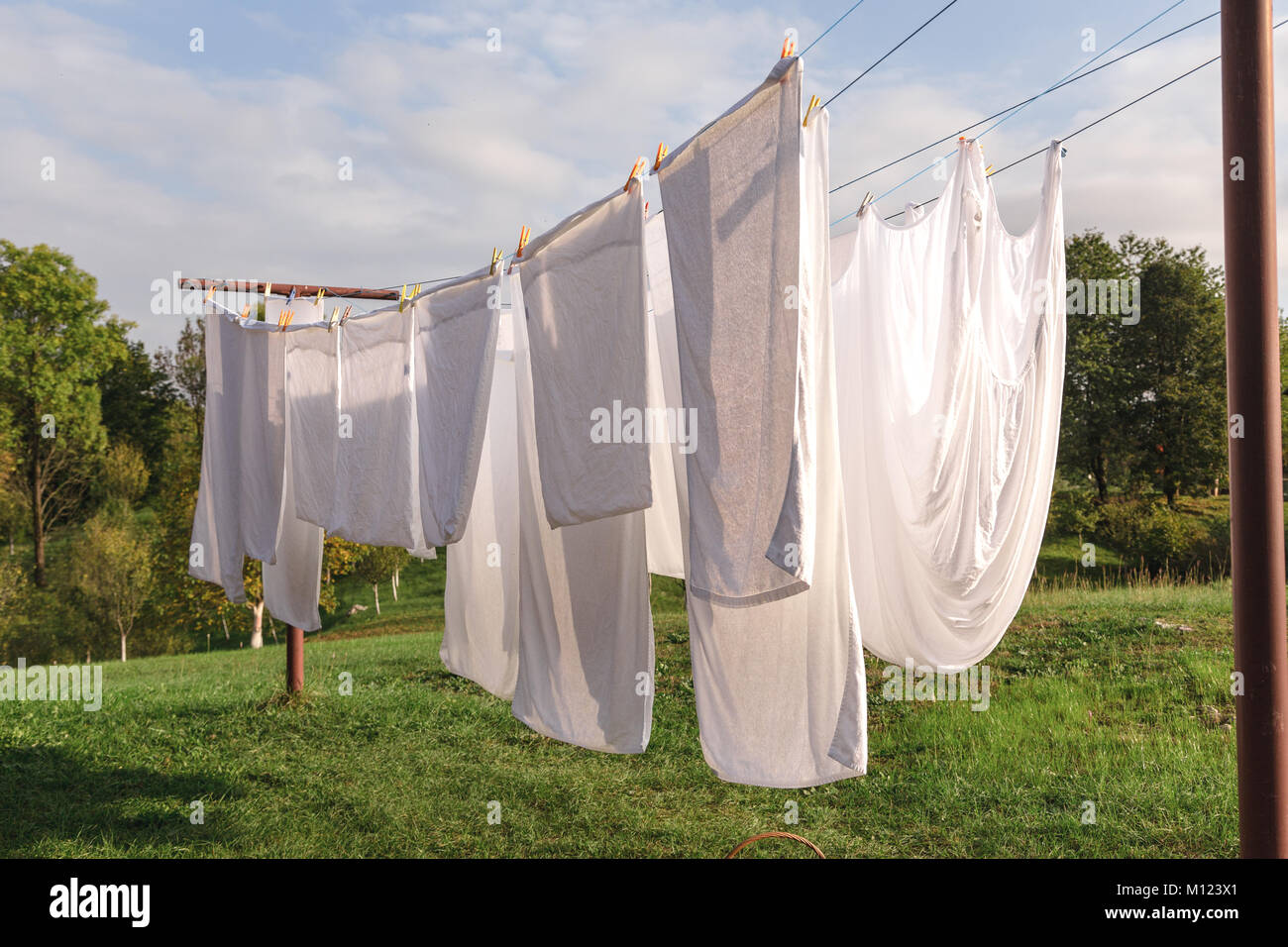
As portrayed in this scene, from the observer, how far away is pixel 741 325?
8.03 ft

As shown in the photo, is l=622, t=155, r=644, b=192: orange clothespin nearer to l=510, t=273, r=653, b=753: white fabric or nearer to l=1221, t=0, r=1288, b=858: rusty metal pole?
l=510, t=273, r=653, b=753: white fabric

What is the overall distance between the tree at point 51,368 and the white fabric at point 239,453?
1942 cm

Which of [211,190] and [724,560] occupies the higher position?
[211,190]

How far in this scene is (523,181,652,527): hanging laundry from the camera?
282 centimetres

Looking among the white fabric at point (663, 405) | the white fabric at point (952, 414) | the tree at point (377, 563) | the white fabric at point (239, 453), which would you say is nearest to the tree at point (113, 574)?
the tree at point (377, 563)

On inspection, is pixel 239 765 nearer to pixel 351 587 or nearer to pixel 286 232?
pixel 286 232

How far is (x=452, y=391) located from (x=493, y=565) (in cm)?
124

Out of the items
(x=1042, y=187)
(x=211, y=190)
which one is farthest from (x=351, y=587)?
(x=1042, y=187)

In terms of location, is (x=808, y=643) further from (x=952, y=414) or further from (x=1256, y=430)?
(x=1256, y=430)

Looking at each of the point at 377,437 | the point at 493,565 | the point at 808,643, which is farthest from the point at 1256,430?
the point at 377,437

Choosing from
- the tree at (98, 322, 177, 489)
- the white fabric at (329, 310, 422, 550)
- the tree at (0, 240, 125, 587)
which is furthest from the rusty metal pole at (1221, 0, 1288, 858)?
the tree at (98, 322, 177, 489)

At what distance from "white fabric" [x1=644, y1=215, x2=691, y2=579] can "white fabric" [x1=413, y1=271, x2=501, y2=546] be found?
2.12ft

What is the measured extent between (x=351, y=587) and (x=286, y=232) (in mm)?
16187
